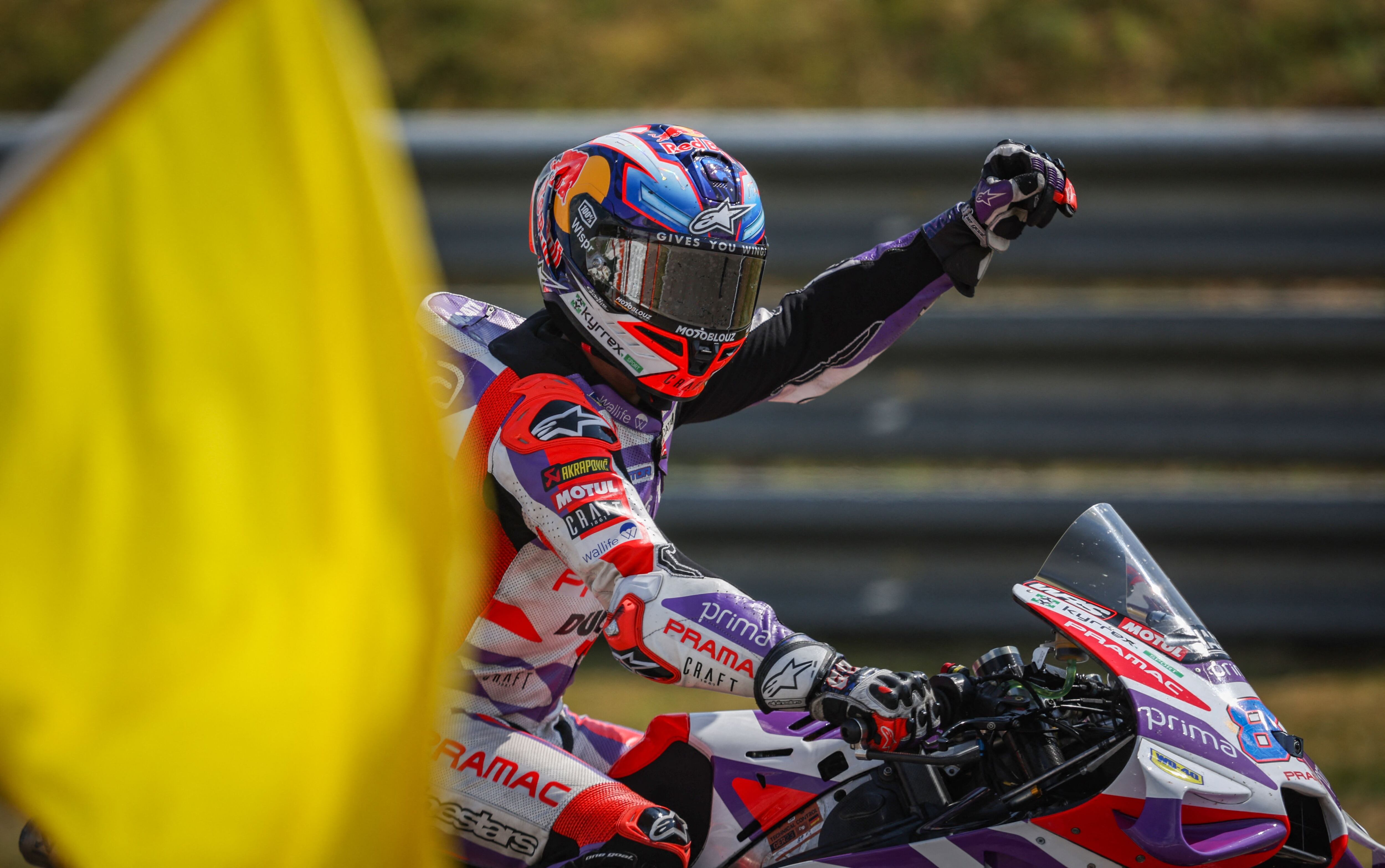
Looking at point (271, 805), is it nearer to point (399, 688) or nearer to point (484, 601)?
point (399, 688)

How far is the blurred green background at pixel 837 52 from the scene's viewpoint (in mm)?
6816

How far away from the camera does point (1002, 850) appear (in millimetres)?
2135

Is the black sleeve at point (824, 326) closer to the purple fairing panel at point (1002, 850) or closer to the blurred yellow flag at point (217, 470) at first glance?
the purple fairing panel at point (1002, 850)

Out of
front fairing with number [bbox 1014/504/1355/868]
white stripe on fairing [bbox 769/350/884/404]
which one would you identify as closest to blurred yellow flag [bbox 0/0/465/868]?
front fairing with number [bbox 1014/504/1355/868]

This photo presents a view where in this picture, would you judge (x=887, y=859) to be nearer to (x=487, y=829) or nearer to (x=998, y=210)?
(x=487, y=829)

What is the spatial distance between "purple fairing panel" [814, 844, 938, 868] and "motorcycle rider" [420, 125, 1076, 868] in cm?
23

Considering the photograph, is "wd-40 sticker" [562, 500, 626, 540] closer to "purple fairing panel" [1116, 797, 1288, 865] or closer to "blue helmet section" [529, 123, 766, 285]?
"blue helmet section" [529, 123, 766, 285]

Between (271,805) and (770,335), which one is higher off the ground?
(770,335)

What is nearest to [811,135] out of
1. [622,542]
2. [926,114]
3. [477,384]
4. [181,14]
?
[926,114]

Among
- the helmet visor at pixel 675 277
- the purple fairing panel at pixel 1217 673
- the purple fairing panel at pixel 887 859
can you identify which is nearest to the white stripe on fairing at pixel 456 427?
the helmet visor at pixel 675 277

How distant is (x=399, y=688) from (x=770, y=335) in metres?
1.72

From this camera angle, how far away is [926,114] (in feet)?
21.4

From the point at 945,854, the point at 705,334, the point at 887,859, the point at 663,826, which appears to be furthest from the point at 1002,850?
the point at 705,334

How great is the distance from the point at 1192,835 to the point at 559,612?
1.22 metres
